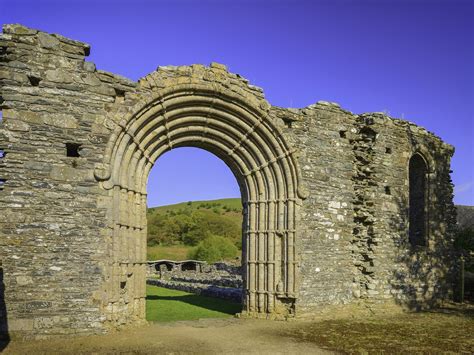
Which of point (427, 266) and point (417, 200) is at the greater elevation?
point (417, 200)

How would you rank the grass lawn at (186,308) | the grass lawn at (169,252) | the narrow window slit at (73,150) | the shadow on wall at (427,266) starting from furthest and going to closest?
1. the grass lawn at (169,252)
2. the shadow on wall at (427,266)
3. the grass lawn at (186,308)
4. the narrow window slit at (73,150)

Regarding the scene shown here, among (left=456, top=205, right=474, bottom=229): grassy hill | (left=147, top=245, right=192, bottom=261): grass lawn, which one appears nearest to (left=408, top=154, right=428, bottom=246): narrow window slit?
(left=456, top=205, right=474, bottom=229): grassy hill

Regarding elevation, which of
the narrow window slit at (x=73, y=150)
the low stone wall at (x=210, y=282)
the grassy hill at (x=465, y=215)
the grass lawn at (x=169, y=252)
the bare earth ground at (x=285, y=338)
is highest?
the narrow window slit at (x=73, y=150)

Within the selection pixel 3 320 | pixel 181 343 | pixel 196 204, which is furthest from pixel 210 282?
pixel 196 204

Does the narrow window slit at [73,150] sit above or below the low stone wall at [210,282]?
above

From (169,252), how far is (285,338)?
103ft

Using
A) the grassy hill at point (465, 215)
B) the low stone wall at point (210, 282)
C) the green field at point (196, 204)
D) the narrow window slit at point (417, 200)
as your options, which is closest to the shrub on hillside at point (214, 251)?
the low stone wall at point (210, 282)

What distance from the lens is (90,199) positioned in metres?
8.75

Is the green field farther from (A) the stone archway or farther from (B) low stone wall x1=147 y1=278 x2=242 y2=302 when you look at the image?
(A) the stone archway

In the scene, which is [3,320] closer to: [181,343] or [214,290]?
[181,343]

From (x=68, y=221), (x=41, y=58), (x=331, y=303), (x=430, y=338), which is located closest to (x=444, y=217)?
(x=331, y=303)

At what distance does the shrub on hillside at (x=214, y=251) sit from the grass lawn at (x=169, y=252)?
387 cm

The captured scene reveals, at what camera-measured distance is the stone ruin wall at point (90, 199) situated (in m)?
8.15

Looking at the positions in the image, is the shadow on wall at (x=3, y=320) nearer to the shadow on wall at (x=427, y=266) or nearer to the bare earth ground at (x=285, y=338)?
the bare earth ground at (x=285, y=338)
